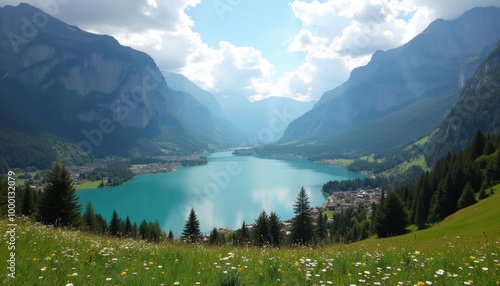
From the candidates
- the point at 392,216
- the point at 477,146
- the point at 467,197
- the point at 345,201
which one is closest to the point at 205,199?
the point at 345,201

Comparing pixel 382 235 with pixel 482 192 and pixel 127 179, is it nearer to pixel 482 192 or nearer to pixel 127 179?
pixel 482 192

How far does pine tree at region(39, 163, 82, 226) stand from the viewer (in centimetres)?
3159

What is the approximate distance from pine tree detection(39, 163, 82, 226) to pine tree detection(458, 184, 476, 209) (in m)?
50.0

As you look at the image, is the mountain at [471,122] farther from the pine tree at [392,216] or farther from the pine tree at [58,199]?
the pine tree at [58,199]

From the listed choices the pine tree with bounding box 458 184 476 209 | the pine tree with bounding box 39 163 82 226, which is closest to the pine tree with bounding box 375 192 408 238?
the pine tree with bounding box 458 184 476 209

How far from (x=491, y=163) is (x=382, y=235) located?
2257 centimetres

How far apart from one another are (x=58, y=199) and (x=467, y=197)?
5244cm

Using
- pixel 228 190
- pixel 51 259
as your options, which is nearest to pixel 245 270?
pixel 51 259

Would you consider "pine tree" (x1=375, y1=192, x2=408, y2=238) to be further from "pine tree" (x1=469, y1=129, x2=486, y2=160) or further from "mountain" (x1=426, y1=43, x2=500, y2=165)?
"mountain" (x1=426, y1=43, x2=500, y2=165)

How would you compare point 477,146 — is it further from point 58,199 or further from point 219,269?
point 219,269

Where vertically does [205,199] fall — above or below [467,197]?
below

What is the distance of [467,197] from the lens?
45438 millimetres

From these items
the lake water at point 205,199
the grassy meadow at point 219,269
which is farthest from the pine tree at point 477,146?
the grassy meadow at point 219,269

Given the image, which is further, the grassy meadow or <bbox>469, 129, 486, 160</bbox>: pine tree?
<bbox>469, 129, 486, 160</bbox>: pine tree
